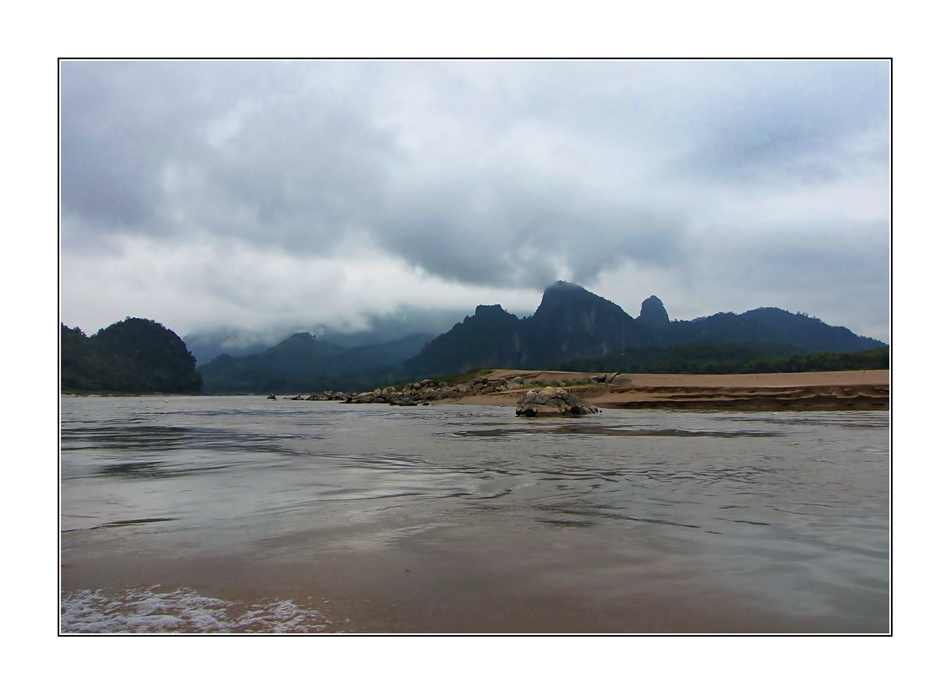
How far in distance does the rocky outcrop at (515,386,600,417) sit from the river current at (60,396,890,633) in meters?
16.1

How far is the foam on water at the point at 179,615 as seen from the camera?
10.5 feet

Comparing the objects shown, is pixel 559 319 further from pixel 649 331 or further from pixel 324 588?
pixel 324 588

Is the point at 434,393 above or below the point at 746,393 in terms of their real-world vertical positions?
below

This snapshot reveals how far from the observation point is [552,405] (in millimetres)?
26016

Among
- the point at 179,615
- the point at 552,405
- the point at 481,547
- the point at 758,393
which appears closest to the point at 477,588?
the point at 481,547

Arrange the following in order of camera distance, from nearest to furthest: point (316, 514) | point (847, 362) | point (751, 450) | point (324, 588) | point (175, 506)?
point (324, 588), point (316, 514), point (175, 506), point (751, 450), point (847, 362)

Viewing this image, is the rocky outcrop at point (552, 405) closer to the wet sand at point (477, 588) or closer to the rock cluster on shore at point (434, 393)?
the wet sand at point (477, 588)

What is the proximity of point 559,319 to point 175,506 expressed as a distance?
16125 cm

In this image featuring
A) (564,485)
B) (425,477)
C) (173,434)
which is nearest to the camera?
(564,485)

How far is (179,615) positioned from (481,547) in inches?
87.6

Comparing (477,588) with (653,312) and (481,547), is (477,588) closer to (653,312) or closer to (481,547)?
(481,547)

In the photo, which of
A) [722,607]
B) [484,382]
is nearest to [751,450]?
[722,607]

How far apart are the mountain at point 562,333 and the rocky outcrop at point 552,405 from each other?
10839 cm

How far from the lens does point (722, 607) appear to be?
3340 millimetres
